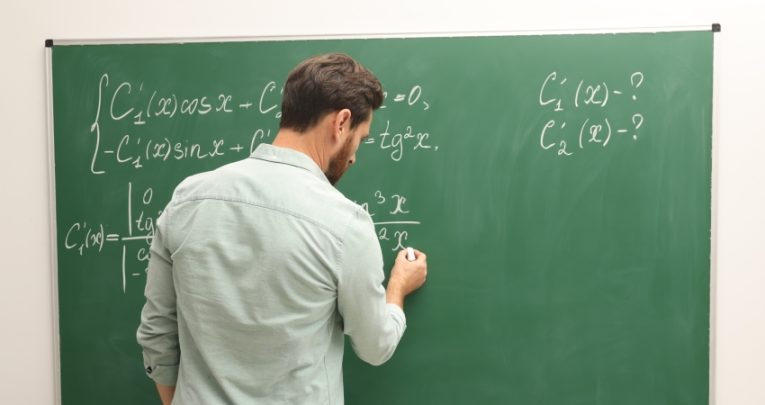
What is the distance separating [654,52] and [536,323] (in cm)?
84

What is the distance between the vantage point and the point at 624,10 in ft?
5.49

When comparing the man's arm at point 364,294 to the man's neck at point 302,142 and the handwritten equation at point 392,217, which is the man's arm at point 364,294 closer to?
the man's neck at point 302,142

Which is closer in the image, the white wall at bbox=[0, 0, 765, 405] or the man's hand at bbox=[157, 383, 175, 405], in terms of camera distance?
the man's hand at bbox=[157, 383, 175, 405]

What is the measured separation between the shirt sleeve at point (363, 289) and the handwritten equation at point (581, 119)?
757mm

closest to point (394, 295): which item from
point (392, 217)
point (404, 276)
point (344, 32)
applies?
point (404, 276)

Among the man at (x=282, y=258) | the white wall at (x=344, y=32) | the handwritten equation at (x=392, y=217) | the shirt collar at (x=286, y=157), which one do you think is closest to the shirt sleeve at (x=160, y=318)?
the man at (x=282, y=258)

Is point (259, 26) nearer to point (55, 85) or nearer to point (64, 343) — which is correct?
point (55, 85)

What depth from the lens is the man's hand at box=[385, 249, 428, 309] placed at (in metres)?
1.60

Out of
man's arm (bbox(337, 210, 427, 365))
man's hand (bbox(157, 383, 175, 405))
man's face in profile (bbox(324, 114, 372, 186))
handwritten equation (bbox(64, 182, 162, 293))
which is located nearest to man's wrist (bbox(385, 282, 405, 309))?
man's arm (bbox(337, 210, 427, 365))

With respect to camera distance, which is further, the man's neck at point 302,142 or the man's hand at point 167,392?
the man's hand at point 167,392

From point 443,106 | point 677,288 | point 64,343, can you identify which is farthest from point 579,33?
point 64,343

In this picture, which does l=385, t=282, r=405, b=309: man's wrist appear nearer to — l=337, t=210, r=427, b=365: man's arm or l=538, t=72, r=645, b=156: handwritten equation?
l=337, t=210, r=427, b=365: man's arm

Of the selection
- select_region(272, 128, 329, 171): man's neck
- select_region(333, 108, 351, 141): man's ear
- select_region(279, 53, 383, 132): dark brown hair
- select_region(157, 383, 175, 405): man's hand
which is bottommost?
select_region(157, 383, 175, 405): man's hand

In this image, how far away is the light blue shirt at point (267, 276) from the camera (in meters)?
1.11
